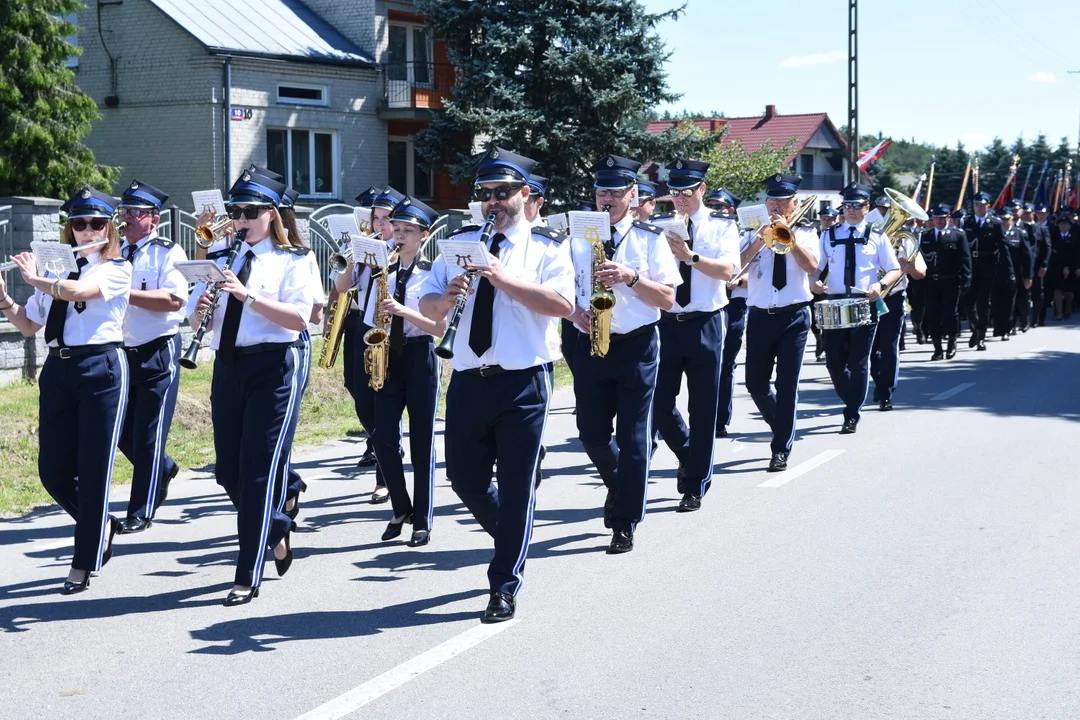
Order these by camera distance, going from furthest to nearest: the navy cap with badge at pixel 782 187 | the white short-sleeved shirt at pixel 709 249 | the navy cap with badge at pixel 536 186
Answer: the navy cap with badge at pixel 782 187 → the white short-sleeved shirt at pixel 709 249 → the navy cap with badge at pixel 536 186

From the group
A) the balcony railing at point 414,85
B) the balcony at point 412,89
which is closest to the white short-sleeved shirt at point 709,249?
the balcony at point 412,89

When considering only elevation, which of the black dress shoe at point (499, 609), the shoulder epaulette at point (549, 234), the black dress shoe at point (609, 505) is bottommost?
the black dress shoe at point (499, 609)

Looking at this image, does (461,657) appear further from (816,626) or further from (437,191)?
(437,191)

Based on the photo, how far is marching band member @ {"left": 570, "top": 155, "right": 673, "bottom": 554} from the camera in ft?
23.9

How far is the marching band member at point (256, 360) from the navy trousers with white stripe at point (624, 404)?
1761mm

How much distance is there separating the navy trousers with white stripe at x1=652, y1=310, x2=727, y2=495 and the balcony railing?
2439 cm

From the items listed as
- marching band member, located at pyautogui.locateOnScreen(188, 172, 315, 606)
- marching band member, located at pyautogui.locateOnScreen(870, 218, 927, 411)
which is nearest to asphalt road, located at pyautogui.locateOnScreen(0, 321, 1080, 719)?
marching band member, located at pyautogui.locateOnScreen(188, 172, 315, 606)

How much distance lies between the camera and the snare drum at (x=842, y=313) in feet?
38.4

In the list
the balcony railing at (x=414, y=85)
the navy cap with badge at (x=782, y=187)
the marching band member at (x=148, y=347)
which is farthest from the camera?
Answer: the balcony railing at (x=414, y=85)

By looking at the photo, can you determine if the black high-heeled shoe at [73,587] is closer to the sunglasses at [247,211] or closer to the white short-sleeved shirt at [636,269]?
the sunglasses at [247,211]

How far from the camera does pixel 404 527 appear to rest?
837 cm

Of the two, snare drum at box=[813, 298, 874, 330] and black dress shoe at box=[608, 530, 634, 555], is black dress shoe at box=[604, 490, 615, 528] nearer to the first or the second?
black dress shoe at box=[608, 530, 634, 555]

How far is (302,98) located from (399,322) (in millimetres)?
24124

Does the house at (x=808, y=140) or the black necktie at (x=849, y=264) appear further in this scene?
the house at (x=808, y=140)
